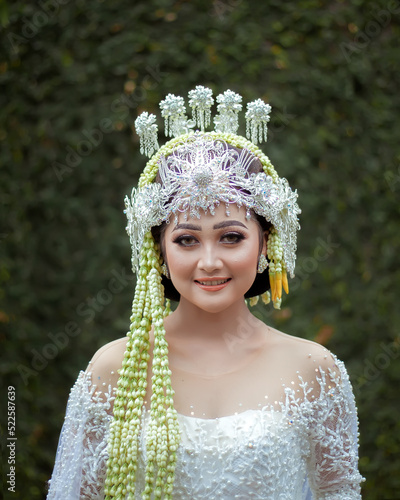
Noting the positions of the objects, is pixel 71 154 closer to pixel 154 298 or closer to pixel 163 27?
pixel 163 27

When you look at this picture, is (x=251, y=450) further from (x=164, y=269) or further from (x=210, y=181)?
(x=210, y=181)

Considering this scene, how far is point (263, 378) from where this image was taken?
8.24 ft

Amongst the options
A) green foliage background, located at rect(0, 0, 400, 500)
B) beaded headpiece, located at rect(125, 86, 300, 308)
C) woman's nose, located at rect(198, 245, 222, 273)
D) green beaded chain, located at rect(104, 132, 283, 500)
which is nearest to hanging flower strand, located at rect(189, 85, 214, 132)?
beaded headpiece, located at rect(125, 86, 300, 308)

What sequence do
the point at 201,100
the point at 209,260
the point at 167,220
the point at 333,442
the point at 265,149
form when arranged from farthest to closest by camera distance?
the point at 265,149
the point at 201,100
the point at 333,442
the point at 167,220
the point at 209,260

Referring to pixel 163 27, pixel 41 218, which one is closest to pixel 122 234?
pixel 41 218

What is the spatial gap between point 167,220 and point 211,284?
277 mm

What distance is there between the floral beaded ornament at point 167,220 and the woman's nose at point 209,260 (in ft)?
0.41

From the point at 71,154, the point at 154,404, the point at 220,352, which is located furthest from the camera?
the point at 71,154

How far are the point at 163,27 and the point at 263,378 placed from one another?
2.71 m

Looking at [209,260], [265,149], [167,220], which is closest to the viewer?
[209,260]

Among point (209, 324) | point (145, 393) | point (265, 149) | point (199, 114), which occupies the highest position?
point (265, 149)

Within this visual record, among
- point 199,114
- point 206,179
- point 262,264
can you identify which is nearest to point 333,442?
point 262,264

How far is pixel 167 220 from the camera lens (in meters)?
2.45

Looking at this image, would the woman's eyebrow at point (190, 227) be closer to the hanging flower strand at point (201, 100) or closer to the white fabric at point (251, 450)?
the hanging flower strand at point (201, 100)
